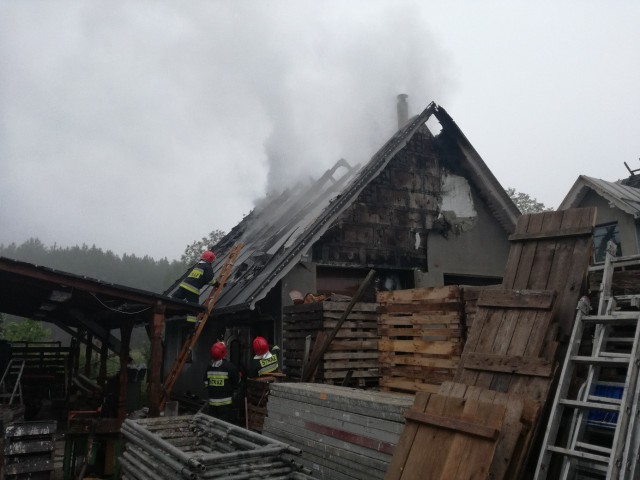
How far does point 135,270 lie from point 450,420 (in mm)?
92109

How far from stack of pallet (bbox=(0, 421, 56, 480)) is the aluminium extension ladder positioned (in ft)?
22.9

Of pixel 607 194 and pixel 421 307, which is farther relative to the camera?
pixel 607 194

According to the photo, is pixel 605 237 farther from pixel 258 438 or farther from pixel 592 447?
pixel 258 438

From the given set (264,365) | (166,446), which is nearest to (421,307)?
(264,365)

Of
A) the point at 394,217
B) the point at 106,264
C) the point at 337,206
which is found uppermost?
the point at 394,217

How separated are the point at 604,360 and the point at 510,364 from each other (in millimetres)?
812

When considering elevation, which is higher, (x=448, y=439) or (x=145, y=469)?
(x=448, y=439)

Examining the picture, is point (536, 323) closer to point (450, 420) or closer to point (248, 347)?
point (450, 420)

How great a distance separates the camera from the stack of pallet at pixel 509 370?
12.6 feet

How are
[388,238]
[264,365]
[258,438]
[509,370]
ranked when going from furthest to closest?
1. [388,238]
2. [264,365]
3. [258,438]
4. [509,370]

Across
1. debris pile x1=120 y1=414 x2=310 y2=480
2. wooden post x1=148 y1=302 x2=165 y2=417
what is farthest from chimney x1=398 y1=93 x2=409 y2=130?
debris pile x1=120 y1=414 x2=310 y2=480

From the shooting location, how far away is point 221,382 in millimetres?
8539

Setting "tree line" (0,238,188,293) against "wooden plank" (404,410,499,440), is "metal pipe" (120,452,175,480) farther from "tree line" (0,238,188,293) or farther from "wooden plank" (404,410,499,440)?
"tree line" (0,238,188,293)

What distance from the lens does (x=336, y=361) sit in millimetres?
8953
